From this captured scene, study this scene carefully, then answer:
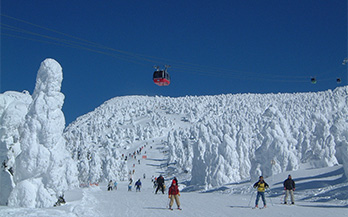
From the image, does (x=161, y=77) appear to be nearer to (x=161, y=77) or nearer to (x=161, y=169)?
(x=161, y=77)

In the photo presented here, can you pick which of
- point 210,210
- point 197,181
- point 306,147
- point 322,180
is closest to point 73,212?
point 210,210

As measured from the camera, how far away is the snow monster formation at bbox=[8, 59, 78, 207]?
1471 cm

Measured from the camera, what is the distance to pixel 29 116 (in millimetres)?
15586

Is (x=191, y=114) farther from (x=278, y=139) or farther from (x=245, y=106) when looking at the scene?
(x=278, y=139)

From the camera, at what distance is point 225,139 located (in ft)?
129

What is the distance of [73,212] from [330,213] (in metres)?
9.56

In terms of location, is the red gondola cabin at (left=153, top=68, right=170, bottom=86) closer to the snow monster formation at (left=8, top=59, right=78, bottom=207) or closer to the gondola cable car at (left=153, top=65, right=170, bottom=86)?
the gondola cable car at (left=153, top=65, right=170, bottom=86)

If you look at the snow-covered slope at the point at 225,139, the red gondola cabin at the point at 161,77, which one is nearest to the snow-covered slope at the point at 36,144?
the red gondola cabin at the point at 161,77

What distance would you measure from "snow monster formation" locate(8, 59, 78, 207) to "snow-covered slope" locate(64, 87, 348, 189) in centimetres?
1558

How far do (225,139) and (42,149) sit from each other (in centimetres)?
2652

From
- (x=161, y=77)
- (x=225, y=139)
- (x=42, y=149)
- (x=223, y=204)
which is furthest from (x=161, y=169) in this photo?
(x=42, y=149)

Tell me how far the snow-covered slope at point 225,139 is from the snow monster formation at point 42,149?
1558 centimetres

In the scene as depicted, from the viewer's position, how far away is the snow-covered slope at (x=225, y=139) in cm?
3472

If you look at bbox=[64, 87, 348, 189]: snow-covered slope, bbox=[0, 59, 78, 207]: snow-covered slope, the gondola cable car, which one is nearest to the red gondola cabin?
the gondola cable car
